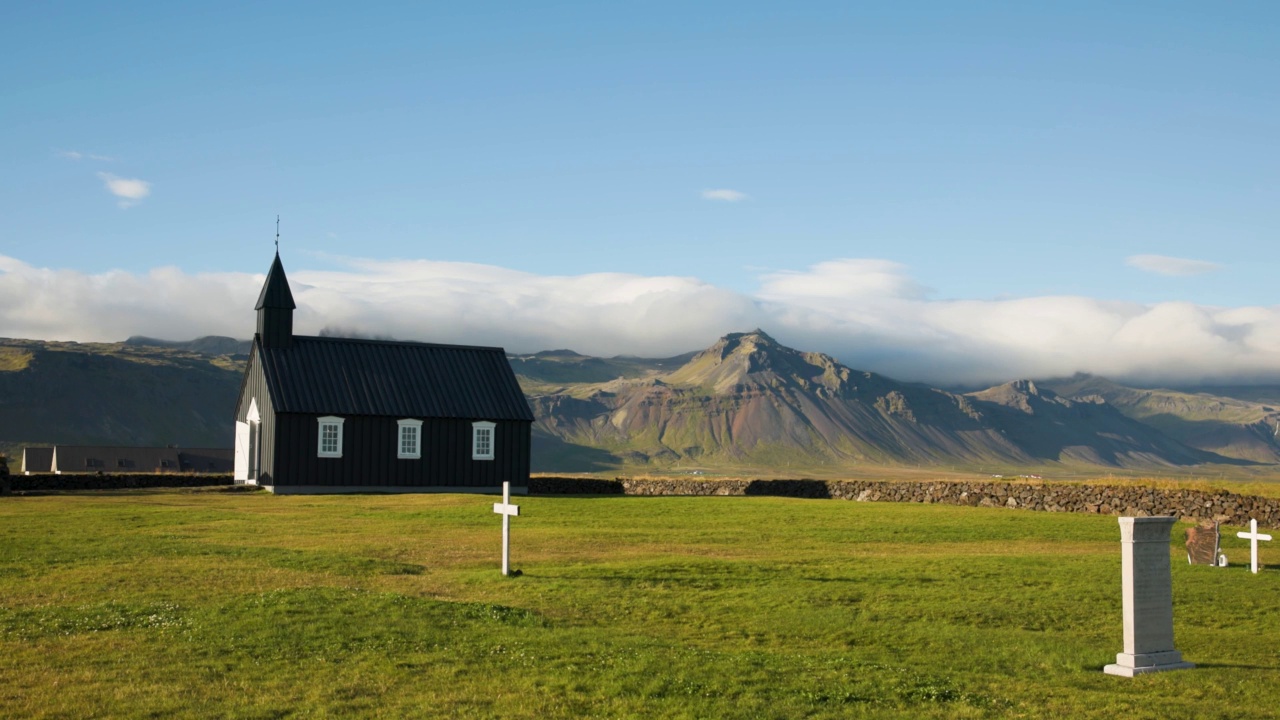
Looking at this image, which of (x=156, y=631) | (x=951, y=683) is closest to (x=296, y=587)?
(x=156, y=631)

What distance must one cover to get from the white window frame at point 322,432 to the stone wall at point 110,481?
810 centimetres

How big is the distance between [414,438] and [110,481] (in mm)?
14775

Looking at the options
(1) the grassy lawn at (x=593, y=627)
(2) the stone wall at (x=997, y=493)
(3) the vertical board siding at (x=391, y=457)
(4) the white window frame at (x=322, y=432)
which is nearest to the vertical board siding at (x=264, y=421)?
(3) the vertical board siding at (x=391, y=457)

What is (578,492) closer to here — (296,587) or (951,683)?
(296,587)

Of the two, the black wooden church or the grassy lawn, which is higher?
the black wooden church

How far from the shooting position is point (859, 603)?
65.0 feet

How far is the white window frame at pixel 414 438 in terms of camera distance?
5406cm

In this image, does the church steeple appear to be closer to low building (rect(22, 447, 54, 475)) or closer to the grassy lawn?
the grassy lawn

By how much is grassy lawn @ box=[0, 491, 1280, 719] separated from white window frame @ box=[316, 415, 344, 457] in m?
20.9

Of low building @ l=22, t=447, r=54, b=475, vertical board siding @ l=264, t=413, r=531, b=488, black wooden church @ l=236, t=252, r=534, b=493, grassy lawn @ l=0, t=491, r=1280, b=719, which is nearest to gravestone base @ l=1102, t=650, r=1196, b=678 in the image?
grassy lawn @ l=0, t=491, r=1280, b=719

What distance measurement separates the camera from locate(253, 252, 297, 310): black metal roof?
56625 millimetres

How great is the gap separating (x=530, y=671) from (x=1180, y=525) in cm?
3139

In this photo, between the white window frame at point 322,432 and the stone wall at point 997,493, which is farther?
the white window frame at point 322,432

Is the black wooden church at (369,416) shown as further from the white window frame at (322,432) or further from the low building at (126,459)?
the low building at (126,459)
